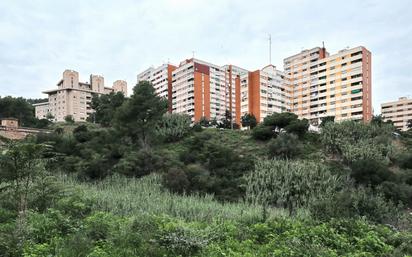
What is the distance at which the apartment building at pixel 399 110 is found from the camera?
89562 mm

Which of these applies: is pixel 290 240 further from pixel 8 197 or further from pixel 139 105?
pixel 139 105

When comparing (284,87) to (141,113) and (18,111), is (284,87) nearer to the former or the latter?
(18,111)

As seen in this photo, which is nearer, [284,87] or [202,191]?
[202,191]

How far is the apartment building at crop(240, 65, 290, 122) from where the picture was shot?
212 ft

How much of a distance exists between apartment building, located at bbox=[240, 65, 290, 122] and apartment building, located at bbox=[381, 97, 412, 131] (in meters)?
36.7

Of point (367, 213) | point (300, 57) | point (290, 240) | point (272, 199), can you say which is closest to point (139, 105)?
point (272, 199)

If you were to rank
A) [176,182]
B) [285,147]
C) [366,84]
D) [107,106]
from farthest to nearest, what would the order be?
1. [366,84]
2. [107,106]
3. [285,147]
4. [176,182]

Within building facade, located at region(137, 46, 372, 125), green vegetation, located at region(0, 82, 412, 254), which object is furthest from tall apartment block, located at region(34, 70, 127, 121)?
green vegetation, located at region(0, 82, 412, 254)

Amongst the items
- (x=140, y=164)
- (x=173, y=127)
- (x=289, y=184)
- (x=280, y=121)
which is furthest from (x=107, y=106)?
(x=289, y=184)

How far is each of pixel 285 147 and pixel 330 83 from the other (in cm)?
4941

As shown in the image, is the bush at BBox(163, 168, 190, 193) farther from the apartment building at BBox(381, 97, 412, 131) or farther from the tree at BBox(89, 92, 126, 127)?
the apartment building at BBox(381, 97, 412, 131)

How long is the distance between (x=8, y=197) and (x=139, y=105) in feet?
40.5

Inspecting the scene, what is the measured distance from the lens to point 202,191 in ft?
48.5

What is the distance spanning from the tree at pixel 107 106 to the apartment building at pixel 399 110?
236 ft
